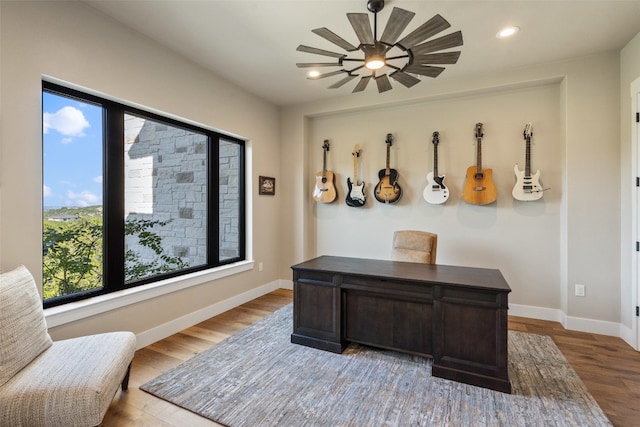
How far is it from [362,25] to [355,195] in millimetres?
2609

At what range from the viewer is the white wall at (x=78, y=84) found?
1.94 metres

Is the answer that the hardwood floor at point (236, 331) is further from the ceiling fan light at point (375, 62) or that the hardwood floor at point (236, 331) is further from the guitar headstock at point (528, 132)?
the ceiling fan light at point (375, 62)

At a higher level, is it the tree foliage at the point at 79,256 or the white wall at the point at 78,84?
the white wall at the point at 78,84

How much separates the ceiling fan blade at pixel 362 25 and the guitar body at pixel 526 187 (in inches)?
97.7

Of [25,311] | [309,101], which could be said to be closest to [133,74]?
[25,311]

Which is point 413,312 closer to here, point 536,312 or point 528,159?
point 536,312

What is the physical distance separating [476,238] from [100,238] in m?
3.94

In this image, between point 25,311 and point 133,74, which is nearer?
point 25,311

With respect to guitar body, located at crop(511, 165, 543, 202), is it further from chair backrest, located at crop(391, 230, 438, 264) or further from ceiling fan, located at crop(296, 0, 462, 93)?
ceiling fan, located at crop(296, 0, 462, 93)

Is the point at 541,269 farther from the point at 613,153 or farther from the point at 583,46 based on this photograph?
the point at 583,46

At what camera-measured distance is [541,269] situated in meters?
3.45

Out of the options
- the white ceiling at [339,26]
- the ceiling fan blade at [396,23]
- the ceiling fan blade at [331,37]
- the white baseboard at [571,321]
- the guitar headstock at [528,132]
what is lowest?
the white baseboard at [571,321]

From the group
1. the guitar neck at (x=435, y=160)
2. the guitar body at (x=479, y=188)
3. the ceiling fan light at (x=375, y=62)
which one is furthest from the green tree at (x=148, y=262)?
the guitar body at (x=479, y=188)

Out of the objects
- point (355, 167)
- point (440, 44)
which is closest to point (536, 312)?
point (355, 167)
